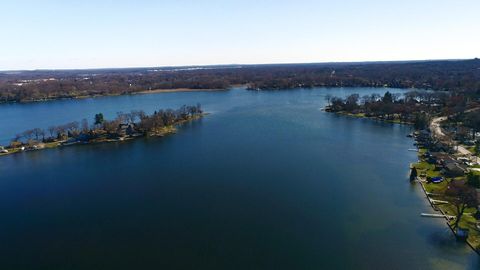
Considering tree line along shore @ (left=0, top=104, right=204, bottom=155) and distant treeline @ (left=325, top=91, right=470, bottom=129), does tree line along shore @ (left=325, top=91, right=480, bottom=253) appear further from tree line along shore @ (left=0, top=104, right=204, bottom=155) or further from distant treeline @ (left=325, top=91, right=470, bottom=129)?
tree line along shore @ (left=0, top=104, right=204, bottom=155)

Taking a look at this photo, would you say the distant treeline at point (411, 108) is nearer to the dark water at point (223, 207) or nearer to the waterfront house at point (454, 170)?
the dark water at point (223, 207)

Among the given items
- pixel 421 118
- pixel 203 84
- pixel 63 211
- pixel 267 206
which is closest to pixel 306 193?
pixel 267 206

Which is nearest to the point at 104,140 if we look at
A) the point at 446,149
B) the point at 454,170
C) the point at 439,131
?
the point at 454,170

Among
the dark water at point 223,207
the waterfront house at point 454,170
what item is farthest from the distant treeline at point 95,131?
the waterfront house at point 454,170

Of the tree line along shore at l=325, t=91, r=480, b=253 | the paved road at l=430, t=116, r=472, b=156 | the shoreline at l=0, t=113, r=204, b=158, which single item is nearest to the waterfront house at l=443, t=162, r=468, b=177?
the tree line along shore at l=325, t=91, r=480, b=253

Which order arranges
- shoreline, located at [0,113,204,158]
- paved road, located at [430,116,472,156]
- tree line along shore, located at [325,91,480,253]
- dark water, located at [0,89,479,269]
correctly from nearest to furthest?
dark water, located at [0,89,479,269] < tree line along shore, located at [325,91,480,253] < paved road, located at [430,116,472,156] < shoreline, located at [0,113,204,158]

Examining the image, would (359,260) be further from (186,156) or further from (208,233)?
(186,156)
